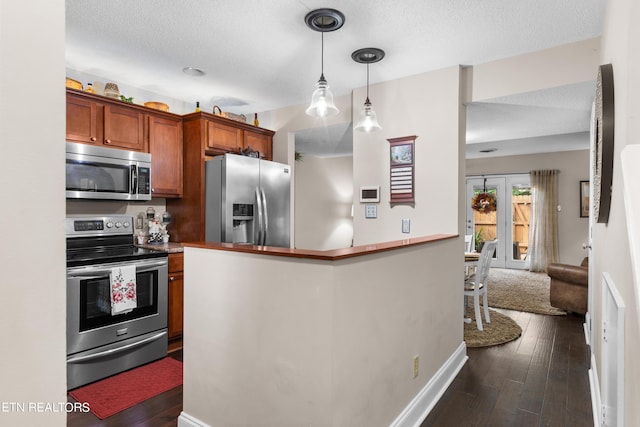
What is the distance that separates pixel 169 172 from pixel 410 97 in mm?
2525

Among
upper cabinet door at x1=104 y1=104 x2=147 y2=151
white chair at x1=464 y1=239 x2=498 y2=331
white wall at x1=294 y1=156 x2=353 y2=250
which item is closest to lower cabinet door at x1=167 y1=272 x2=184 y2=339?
upper cabinet door at x1=104 y1=104 x2=147 y2=151

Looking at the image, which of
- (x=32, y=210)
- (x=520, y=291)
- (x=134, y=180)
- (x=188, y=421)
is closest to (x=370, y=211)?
(x=134, y=180)

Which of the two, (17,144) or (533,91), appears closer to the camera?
(17,144)

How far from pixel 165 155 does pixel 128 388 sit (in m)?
2.16

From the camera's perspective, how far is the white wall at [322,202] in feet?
22.0

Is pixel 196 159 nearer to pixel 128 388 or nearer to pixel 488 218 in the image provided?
pixel 128 388

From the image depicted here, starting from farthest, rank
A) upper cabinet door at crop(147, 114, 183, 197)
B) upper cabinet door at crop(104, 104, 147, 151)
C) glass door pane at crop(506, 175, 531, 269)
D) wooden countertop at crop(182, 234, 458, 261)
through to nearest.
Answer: glass door pane at crop(506, 175, 531, 269)
upper cabinet door at crop(147, 114, 183, 197)
upper cabinet door at crop(104, 104, 147, 151)
wooden countertop at crop(182, 234, 458, 261)

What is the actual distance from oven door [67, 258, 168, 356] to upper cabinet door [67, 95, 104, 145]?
115cm

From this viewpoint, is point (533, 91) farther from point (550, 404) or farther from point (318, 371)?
point (318, 371)

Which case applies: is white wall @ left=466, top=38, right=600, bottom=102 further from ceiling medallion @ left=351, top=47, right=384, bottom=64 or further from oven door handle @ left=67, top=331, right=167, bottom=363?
oven door handle @ left=67, top=331, right=167, bottom=363

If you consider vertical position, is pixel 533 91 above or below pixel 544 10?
below

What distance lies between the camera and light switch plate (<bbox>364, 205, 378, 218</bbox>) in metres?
3.60

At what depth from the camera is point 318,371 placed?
150 cm

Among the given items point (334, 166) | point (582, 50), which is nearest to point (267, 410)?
point (582, 50)
